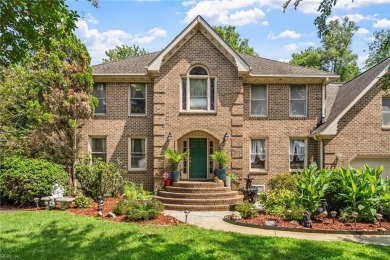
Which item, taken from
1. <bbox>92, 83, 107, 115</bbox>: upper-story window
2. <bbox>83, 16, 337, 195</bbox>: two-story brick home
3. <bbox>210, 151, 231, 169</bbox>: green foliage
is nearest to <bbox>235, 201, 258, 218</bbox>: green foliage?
<bbox>210, 151, 231, 169</bbox>: green foliage

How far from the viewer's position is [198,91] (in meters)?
15.8

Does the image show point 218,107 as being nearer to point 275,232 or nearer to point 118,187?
point 118,187

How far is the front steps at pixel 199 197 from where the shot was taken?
13273 mm

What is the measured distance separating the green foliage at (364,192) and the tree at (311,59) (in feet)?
110

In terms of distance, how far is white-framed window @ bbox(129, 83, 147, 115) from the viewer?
1647 centimetres

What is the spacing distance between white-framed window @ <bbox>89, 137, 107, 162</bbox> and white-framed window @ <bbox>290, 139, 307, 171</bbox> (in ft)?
32.1

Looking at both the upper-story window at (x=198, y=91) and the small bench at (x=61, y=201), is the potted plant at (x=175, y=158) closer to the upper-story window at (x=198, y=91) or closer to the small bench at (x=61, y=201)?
the upper-story window at (x=198, y=91)

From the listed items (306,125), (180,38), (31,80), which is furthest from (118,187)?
(306,125)

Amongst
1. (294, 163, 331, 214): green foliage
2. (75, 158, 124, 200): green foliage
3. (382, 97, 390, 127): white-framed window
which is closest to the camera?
(294, 163, 331, 214): green foliage

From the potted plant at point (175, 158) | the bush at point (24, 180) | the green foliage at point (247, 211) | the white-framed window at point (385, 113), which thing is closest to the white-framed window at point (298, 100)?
the white-framed window at point (385, 113)

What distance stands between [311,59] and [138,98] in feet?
106

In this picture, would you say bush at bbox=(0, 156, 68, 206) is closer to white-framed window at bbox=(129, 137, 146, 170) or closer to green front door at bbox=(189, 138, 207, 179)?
white-framed window at bbox=(129, 137, 146, 170)

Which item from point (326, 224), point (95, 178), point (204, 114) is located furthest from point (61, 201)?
point (326, 224)

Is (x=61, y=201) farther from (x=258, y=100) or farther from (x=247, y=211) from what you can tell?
(x=258, y=100)
